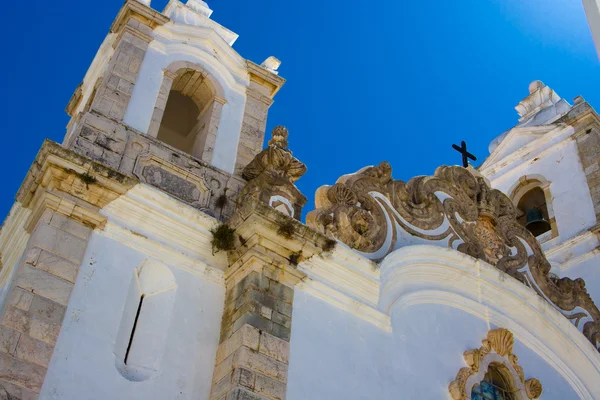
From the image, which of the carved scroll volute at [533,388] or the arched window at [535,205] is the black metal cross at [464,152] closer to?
the arched window at [535,205]

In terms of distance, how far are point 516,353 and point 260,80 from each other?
4.97 m

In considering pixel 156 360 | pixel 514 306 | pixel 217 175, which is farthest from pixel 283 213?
pixel 514 306

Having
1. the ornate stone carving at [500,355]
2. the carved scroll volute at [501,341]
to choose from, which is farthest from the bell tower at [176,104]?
the carved scroll volute at [501,341]

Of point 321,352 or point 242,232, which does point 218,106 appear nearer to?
point 242,232

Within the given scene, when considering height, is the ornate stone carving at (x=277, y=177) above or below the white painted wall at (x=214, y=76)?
below

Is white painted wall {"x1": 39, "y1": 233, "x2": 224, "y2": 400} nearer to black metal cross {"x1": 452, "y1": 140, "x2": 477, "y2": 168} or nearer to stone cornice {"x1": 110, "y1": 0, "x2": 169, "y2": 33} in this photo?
stone cornice {"x1": 110, "y1": 0, "x2": 169, "y2": 33}

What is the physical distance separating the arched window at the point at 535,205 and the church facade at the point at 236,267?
5.35 feet

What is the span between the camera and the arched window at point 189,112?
10945mm

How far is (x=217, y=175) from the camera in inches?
410

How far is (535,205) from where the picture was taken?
15703 mm

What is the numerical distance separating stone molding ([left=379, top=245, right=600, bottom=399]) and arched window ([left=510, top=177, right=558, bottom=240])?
3609 mm

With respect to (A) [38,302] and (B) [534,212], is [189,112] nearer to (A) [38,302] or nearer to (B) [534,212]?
(A) [38,302]

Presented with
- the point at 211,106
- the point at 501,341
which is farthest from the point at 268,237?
the point at 501,341

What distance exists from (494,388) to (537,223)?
225 inches
